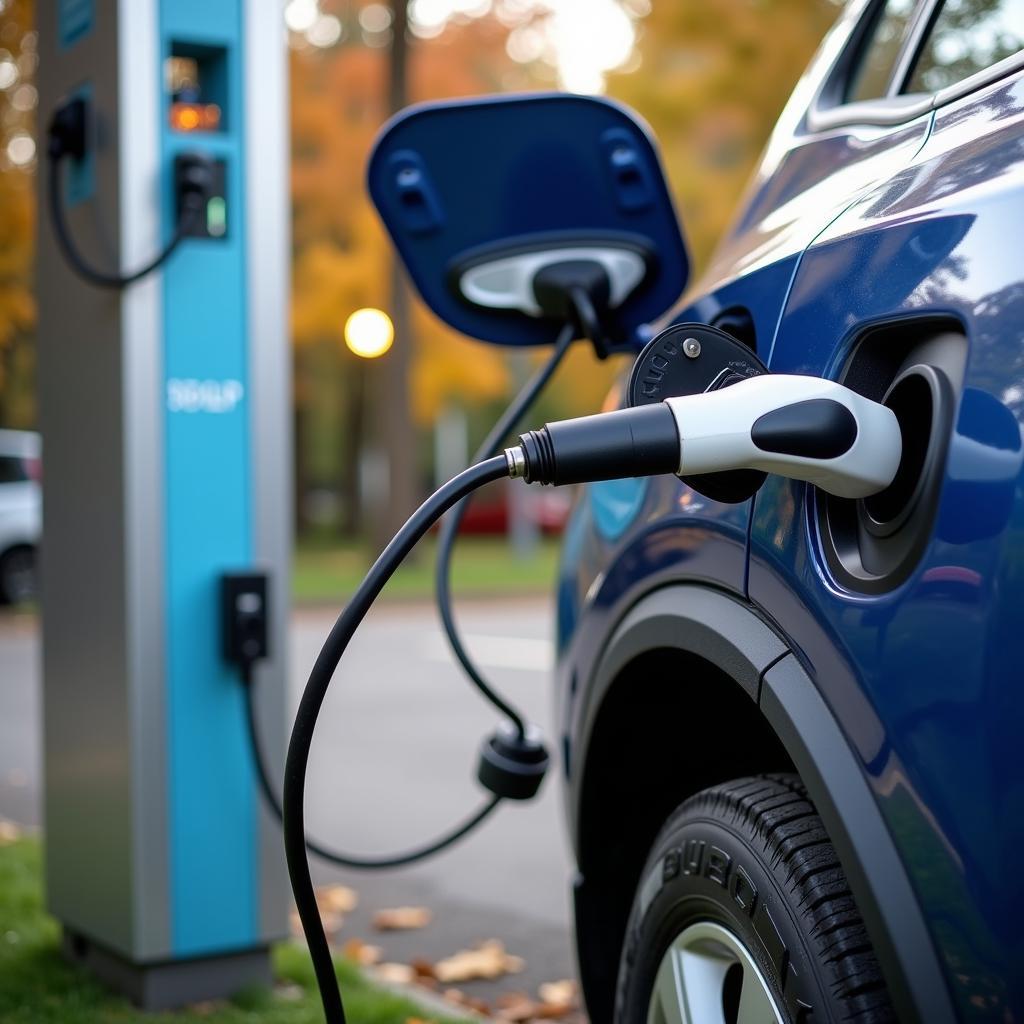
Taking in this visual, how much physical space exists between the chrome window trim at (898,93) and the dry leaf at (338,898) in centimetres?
288

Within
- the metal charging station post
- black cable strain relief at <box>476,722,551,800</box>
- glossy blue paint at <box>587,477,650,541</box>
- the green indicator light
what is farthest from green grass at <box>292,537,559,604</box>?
glossy blue paint at <box>587,477,650,541</box>

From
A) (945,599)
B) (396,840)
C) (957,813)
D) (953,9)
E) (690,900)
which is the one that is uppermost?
(953,9)

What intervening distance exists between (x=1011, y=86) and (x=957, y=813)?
717 mm

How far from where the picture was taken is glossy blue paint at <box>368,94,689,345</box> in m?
2.39

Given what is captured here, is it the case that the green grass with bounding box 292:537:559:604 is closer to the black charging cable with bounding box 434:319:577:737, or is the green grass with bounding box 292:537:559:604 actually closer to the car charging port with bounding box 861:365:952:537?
the black charging cable with bounding box 434:319:577:737

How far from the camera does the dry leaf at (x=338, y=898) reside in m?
4.23

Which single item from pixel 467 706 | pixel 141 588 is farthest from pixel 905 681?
pixel 467 706

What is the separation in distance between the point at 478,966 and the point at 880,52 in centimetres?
239

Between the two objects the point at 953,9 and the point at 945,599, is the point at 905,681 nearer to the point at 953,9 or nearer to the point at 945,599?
the point at 945,599

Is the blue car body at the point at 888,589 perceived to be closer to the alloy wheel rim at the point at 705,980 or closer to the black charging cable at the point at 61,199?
the alloy wheel rim at the point at 705,980

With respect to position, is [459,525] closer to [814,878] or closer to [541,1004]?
[814,878]

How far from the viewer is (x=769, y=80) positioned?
13.4m

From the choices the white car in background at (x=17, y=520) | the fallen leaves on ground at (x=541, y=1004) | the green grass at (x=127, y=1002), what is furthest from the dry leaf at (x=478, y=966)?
the white car in background at (x=17, y=520)

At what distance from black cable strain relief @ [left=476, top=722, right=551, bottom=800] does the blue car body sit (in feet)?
1.93
